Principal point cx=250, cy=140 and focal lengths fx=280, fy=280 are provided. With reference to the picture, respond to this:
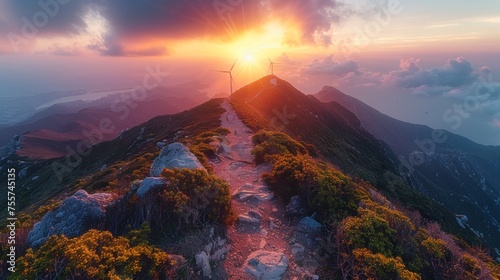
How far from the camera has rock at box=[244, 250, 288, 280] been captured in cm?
1102

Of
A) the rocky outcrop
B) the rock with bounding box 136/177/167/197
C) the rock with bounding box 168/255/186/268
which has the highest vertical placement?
the rock with bounding box 136/177/167/197

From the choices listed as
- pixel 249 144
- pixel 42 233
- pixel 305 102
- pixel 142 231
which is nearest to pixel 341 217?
pixel 142 231

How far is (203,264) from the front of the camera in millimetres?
10477

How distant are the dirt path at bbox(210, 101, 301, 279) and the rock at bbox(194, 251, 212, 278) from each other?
24.7 inches

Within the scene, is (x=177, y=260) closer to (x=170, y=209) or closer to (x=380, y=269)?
(x=170, y=209)

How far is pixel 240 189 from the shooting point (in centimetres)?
1866

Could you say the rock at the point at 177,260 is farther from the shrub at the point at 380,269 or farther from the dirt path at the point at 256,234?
the shrub at the point at 380,269

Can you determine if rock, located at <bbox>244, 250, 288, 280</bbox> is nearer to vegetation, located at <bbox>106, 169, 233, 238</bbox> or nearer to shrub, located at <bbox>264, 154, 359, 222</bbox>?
vegetation, located at <bbox>106, 169, 233, 238</bbox>

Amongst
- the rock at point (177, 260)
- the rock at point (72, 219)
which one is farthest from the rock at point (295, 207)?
the rock at point (72, 219)

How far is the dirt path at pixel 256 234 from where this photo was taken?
11.2 m

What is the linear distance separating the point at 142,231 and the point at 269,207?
778 cm

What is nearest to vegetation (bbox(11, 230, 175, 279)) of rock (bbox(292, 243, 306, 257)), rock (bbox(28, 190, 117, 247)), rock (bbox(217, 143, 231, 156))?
rock (bbox(28, 190, 117, 247))

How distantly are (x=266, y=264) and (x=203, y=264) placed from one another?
2.68 meters

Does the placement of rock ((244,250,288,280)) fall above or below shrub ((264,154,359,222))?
below
